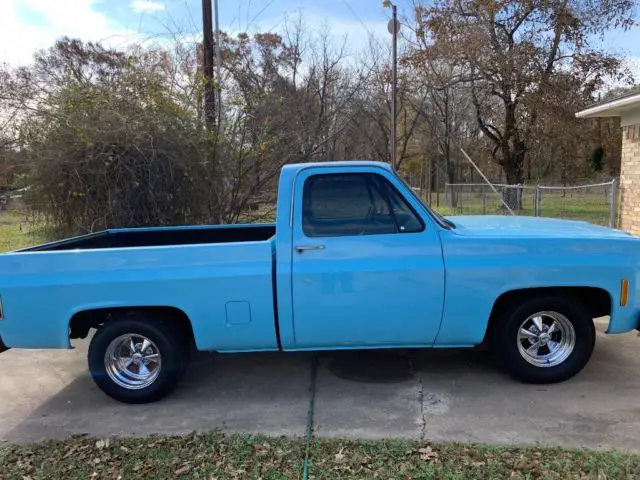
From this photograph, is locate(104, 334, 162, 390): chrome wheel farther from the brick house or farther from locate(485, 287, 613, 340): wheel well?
the brick house

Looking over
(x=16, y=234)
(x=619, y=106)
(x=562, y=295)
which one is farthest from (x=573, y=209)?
(x=16, y=234)

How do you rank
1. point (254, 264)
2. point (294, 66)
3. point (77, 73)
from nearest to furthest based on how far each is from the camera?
point (254, 264)
point (77, 73)
point (294, 66)

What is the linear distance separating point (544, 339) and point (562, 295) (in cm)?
40

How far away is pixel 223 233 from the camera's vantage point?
5848 mm

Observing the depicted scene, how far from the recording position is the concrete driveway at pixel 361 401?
3.75 meters

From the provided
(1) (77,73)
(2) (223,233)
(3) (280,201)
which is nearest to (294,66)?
(1) (77,73)

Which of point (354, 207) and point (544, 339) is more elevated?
point (354, 207)

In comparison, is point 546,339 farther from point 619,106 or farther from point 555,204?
point 555,204

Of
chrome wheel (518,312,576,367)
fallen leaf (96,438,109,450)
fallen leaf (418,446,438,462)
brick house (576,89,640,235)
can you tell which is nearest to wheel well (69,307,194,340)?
fallen leaf (96,438,109,450)

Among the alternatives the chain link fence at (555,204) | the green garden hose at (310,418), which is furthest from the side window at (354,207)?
the chain link fence at (555,204)

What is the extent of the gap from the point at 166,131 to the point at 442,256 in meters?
6.19

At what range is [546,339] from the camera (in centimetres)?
434

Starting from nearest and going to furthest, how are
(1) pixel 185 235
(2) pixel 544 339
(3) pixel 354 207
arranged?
(3) pixel 354 207 → (2) pixel 544 339 → (1) pixel 185 235

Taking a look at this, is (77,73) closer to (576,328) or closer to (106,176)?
(106,176)
